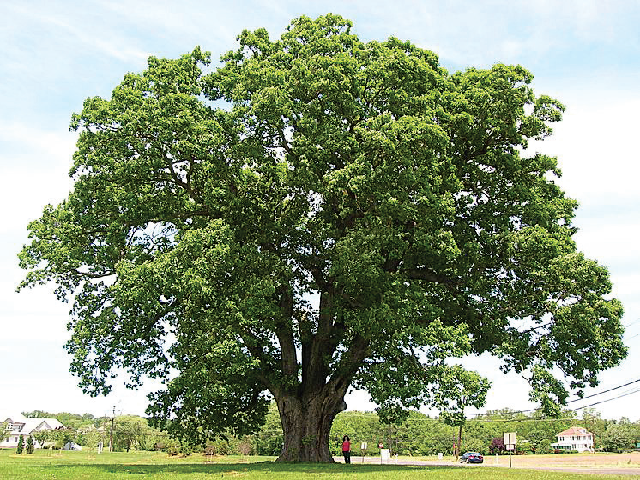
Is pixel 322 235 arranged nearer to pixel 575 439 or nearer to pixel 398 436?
pixel 398 436

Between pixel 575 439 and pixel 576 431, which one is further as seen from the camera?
pixel 576 431

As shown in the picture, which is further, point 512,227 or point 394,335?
point 512,227

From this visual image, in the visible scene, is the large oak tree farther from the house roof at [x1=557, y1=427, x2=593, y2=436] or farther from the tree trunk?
the house roof at [x1=557, y1=427, x2=593, y2=436]

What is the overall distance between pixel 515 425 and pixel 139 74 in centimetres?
10204

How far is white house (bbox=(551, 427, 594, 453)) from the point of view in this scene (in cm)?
12619

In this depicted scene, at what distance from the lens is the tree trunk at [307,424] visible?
85.6 feet

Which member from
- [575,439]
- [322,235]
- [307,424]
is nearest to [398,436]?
[575,439]

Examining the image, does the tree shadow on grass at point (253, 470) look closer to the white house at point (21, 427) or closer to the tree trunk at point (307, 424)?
the tree trunk at point (307, 424)

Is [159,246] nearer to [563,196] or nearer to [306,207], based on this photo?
[306,207]

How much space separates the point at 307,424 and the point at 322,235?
812 centimetres

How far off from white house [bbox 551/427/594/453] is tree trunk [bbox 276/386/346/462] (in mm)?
113626

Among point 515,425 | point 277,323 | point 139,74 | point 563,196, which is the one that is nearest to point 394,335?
point 277,323

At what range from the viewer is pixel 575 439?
128m

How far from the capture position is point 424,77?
950 inches
